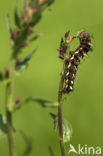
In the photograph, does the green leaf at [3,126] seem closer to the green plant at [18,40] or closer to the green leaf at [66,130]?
the green plant at [18,40]

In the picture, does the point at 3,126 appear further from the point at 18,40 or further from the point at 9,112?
the point at 18,40

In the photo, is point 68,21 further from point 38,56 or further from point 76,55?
point 76,55

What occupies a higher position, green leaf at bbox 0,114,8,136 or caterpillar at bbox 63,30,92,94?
caterpillar at bbox 63,30,92,94

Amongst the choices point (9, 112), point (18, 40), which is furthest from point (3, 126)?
point (18, 40)

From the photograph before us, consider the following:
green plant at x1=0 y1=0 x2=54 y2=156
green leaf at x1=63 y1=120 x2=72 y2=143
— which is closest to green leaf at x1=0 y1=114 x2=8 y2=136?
green plant at x1=0 y1=0 x2=54 y2=156

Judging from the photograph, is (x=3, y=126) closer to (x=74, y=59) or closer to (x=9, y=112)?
(x=9, y=112)

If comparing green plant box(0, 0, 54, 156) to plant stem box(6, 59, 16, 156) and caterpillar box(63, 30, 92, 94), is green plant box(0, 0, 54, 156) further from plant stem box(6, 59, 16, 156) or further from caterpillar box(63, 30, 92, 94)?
caterpillar box(63, 30, 92, 94)

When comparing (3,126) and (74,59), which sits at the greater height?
(74,59)

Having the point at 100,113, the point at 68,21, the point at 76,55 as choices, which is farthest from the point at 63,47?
the point at 68,21
